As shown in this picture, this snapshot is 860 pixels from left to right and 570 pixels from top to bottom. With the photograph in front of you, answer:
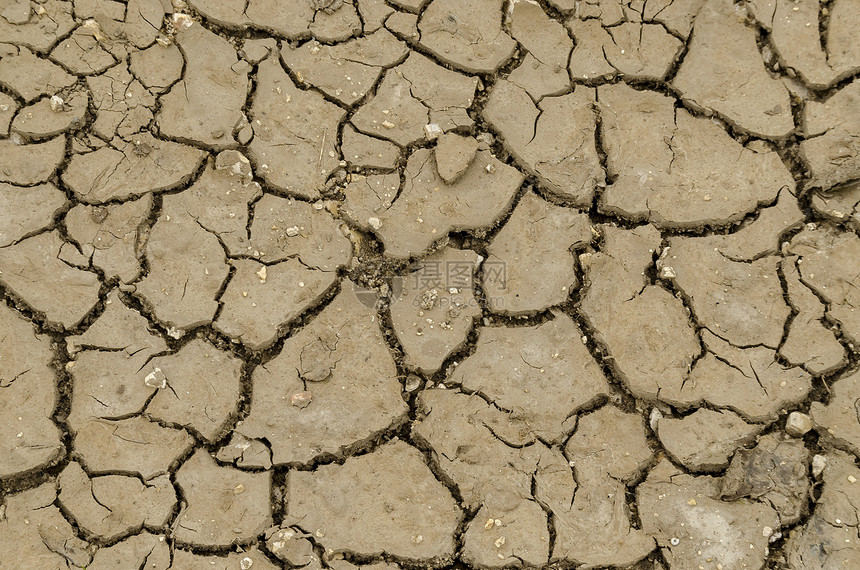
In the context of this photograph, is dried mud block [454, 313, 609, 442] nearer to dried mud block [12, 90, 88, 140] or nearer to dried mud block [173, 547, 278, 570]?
dried mud block [173, 547, 278, 570]

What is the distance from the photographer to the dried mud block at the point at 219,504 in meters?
2.57

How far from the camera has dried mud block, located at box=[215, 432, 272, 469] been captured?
266cm

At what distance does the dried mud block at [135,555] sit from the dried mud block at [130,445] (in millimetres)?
249

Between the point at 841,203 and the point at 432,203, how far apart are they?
1889 mm

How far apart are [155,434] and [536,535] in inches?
64.0

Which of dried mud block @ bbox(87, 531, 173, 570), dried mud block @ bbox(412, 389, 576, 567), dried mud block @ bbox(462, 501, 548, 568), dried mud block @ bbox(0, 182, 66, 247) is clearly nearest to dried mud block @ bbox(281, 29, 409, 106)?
dried mud block @ bbox(0, 182, 66, 247)

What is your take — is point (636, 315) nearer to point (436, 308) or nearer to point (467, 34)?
point (436, 308)

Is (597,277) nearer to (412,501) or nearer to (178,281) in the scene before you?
(412,501)

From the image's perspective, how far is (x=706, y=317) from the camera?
2883mm

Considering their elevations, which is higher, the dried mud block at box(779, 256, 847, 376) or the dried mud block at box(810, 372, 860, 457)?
the dried mud block at box(779, 256, 847, 376)

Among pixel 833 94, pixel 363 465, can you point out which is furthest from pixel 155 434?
pixel 833 94

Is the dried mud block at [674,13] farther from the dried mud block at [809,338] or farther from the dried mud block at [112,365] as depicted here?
the dried mud block at [112,365]

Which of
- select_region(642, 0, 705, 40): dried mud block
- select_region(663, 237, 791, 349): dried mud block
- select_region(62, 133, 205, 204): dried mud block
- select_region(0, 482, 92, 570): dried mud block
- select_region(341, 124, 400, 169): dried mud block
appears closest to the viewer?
select_region(0, 482, 92, 570): dried mud block

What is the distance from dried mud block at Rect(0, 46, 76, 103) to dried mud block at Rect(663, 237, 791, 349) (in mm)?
2980
